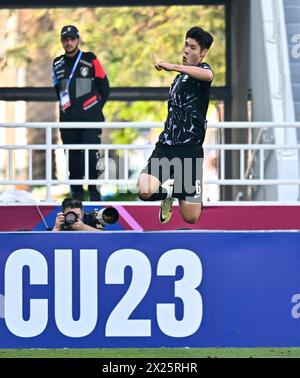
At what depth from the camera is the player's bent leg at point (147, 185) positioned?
39.4ft

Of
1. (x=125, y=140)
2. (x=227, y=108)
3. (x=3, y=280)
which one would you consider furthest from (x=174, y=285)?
(x=125, y=140)

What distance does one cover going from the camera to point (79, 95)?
598 inches

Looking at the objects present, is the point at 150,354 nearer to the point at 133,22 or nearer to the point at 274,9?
the point at 274,9

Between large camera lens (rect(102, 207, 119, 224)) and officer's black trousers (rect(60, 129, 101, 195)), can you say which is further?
officer's black trousers (rect(60, 129, 101, 195))

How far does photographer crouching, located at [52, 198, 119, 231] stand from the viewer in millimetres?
12984

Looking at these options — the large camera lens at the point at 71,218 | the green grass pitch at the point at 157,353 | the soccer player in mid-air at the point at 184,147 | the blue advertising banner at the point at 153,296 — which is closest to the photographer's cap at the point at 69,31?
the large camera lens at the point at 71,218

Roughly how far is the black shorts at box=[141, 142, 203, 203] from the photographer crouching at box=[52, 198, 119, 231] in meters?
1.05

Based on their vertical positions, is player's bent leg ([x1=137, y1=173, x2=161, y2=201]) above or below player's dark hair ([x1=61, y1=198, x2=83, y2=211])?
above

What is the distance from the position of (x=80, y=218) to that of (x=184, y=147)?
1386mm

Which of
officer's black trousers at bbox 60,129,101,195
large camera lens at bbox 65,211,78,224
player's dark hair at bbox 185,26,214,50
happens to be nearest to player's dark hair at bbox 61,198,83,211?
large camera lens at bbox 65,211,78,224

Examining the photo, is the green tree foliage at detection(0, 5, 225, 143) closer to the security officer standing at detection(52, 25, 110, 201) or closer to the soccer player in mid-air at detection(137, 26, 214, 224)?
the security officer standing at detection(52, 25, 110, 201)

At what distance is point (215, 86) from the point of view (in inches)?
834

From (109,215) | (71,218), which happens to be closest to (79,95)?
(109,215)

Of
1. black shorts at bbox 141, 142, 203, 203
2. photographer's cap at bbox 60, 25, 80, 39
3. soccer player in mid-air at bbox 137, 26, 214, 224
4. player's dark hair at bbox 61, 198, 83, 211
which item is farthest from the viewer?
photographer's cap at bbox 60, 25, 80, 39
